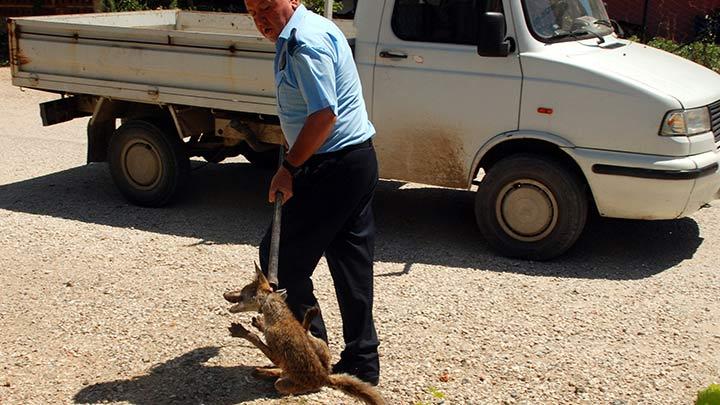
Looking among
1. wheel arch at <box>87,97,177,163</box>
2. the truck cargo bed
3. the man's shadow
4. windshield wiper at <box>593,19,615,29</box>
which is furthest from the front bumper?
wheel arch at <box>87,97,177,163</box>

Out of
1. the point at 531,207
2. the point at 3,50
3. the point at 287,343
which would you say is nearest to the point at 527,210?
the point at 531,207

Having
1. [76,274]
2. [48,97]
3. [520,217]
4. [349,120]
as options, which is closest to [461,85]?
[520,217]

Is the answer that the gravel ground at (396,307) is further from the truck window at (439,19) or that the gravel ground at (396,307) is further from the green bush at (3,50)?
the green bush at (3,50)

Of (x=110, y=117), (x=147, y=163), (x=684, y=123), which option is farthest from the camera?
(x=110, y=117)

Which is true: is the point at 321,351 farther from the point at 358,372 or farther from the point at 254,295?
the point at 254,295

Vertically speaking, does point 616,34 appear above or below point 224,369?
above

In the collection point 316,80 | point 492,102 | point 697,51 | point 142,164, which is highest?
point 316,80

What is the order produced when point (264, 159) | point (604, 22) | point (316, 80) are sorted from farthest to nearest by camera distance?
point (264, 159) < point (604, 22) < point (316, 80)

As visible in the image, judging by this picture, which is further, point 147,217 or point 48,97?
point 48,97

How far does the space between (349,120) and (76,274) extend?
2.90m

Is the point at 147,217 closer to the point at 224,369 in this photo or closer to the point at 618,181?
the point at 224,369

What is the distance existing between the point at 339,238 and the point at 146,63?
381 cm

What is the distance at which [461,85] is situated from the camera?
21.2 ft

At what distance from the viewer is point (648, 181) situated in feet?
19.8
